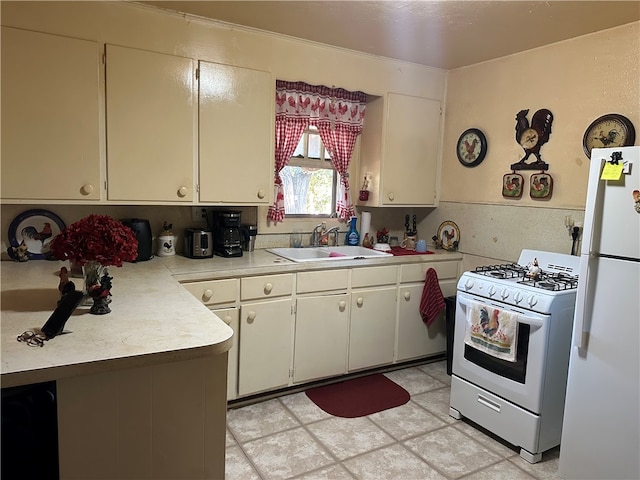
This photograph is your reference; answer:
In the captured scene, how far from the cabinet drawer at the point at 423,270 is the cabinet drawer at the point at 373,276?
0.27ft

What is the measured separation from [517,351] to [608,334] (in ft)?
1.54

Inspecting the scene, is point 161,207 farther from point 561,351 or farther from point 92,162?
point 561,351

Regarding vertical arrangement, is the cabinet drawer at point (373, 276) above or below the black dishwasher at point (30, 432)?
above

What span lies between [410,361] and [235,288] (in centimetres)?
163

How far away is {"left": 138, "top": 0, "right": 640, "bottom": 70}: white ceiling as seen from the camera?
2.38 m

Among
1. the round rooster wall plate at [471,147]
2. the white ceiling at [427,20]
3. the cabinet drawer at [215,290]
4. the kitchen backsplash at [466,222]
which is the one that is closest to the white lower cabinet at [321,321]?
the cabinet drawer at [215,290]

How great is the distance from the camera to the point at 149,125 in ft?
8.43

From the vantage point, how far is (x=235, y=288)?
8.68ft

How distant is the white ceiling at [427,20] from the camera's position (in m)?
2.38

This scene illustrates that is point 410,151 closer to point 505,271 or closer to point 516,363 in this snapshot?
point 505,271

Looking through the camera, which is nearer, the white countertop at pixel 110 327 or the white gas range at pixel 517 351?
the white countertop at pixel 110 327

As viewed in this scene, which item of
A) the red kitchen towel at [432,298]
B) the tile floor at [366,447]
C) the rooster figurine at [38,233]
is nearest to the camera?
the tile floor at [366,447]

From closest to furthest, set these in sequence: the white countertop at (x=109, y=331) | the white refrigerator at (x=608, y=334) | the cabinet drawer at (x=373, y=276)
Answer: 1. the white countertop at (x=109, y=331)
2. the white refrigerator at (x=608, y=334)
3. the cabinet drawer at (x=373, y=276)

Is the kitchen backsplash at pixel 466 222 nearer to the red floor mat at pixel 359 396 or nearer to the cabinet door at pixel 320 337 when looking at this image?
the cabinet door at pixel 320 337
